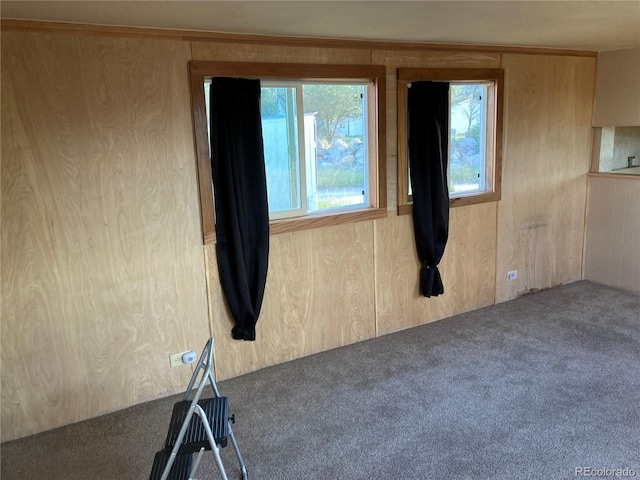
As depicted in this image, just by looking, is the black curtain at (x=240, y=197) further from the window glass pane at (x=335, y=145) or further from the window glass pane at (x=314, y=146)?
the window glass pane at (x=335, y=145)

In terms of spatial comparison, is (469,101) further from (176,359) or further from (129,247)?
(176,359)

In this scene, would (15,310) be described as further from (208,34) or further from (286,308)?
(208,34)

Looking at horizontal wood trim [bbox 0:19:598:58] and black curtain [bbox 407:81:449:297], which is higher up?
horizontal wood trim [bbox 0:19:598:58]

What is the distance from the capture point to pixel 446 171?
153 inches

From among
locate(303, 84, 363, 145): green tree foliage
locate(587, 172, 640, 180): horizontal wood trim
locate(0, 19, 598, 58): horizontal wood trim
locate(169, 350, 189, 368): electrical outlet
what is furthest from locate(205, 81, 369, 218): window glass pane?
locate(587, 172, 640, 180): horizontal wood trim

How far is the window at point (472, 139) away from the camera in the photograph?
382 cm

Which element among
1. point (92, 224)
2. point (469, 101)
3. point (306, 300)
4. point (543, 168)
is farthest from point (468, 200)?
point (92, 224)

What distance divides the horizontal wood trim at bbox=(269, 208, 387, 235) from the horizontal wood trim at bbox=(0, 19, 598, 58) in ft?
3.65

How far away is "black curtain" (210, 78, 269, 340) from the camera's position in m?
2.96

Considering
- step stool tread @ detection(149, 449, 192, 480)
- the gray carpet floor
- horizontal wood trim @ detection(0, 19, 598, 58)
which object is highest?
horizontal wood trim @ detection(0, 19, 598, 58)

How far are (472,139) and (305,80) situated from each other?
1638 millimetres

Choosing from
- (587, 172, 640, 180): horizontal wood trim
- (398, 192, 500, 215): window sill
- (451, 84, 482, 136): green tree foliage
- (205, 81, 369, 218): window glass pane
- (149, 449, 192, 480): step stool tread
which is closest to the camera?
(149, 449, 192, 480): step stool tread

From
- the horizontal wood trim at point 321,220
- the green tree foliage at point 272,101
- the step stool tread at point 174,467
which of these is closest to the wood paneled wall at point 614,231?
the horizontal wood trim at point 321,220

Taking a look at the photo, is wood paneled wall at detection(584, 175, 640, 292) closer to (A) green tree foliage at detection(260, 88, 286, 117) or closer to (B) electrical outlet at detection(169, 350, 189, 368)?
(A) green tree foliage at detection(260, 88, 286, 117)
